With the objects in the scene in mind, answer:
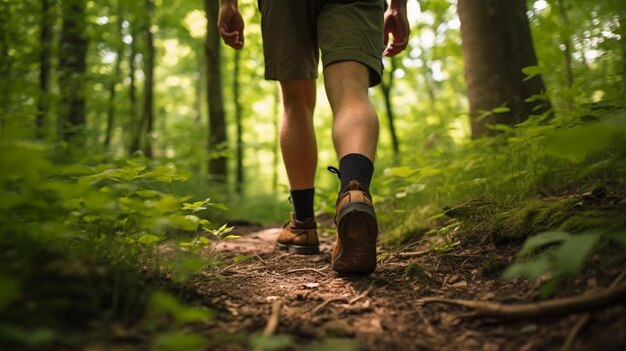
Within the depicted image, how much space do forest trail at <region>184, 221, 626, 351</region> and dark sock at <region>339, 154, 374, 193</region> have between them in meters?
0.42

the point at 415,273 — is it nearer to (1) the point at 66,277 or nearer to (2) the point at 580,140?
(2) the point at 580,140

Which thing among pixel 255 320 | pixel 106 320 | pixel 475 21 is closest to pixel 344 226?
pixel 255 320

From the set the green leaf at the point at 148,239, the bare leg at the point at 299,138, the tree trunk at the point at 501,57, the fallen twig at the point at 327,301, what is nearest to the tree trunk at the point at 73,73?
the bare leg at the point at 299,138

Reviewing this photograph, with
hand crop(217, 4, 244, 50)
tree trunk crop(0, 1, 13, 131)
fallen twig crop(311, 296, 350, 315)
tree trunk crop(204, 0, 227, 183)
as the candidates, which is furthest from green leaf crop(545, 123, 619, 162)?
tree trunk crop(204, 0, 227, 183)

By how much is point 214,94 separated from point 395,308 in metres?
5.49

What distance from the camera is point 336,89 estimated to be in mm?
1771

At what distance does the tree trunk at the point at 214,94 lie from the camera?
5.67 meters

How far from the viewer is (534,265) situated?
87 cm

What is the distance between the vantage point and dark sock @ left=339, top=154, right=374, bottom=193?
5.19 ft

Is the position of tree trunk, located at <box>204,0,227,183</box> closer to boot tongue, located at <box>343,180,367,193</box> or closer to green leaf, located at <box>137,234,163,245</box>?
green leaf, located at <box>137,234,163,245</box>

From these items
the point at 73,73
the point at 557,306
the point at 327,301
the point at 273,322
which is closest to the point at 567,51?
the point at 557,306

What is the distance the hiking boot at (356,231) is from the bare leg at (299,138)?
0.75 meters

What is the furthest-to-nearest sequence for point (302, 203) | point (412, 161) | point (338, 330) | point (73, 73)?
point (73, 73)
point (412, 161)
point (302, 203)
point (338, 330)

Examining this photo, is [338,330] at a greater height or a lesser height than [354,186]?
lesser
